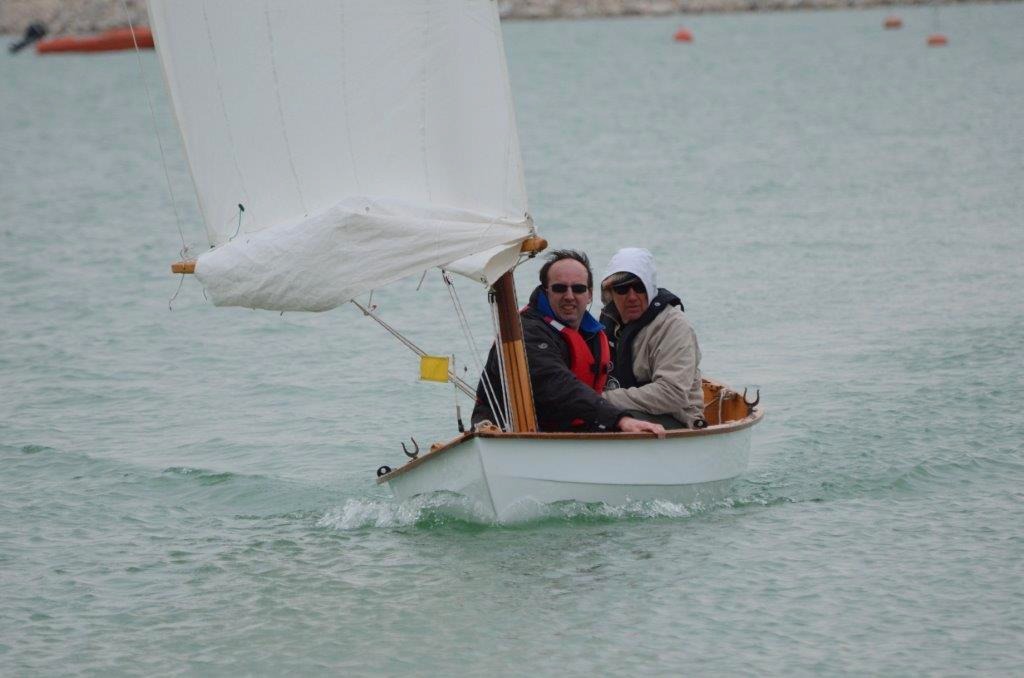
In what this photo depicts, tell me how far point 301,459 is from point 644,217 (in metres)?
14.4

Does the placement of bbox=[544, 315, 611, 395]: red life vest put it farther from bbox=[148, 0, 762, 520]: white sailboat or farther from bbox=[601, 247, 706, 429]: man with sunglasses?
bbox=[148, 0, 762, 520]: white sailboat

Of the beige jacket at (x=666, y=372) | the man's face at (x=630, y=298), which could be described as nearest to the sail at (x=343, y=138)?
the man's face at (x=630, y=298)

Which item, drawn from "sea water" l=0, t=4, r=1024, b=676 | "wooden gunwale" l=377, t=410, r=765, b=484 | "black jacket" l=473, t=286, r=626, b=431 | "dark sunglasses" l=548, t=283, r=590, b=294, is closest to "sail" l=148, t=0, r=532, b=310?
"dark sunglasses" l=548, t=283, r=590, b=294

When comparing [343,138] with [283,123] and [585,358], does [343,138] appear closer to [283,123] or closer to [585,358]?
[283,123]

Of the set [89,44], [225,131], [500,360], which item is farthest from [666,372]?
[89,44]

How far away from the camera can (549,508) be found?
944cm

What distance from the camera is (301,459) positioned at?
41.4ft

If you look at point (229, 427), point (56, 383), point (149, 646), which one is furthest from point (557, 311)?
point (56, 383)

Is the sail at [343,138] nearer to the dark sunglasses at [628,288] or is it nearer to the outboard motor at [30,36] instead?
the dark sunglasses at [628,288]

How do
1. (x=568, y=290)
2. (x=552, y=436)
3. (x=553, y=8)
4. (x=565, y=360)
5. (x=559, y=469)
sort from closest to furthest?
(x=552, y=436) < (x=559, y=469) < (x=568, y=290) < (x=565, y=360) < (x=553, y=8)

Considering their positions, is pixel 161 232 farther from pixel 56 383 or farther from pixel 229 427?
pixel 229 427

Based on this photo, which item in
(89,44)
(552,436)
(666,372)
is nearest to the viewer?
(552,436)

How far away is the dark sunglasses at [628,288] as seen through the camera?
984 cm

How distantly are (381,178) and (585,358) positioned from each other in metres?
1.72
